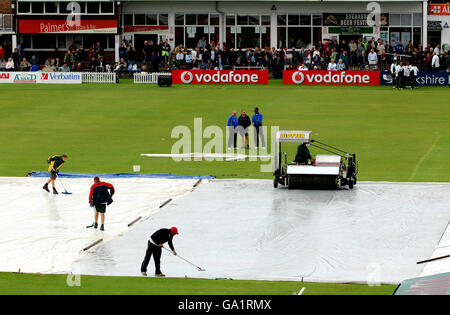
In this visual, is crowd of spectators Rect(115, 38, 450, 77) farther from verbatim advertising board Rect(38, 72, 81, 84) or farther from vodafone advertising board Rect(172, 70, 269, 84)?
verbatim advertising board Rect(38, 72, 81, 84)

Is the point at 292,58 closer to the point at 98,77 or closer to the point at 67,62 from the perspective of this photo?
the point at 98,77

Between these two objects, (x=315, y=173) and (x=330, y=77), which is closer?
(x=315, y=173)

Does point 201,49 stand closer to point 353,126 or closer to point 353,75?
point 353,75

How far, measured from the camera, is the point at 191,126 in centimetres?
4594

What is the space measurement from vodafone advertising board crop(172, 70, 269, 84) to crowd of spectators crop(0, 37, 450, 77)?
131cm

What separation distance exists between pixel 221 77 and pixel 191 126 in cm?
1942

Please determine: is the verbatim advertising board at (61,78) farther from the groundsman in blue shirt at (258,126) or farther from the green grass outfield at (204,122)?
the groundsman in blue shirt at (258,126)

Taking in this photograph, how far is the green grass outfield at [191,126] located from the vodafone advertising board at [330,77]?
1.14 m

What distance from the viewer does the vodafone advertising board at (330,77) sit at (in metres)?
62.7

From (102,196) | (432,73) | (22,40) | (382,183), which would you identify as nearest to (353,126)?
(382,183)

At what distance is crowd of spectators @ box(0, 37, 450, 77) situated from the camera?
63.8 meters

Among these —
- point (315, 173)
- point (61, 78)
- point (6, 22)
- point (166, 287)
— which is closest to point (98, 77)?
point (61, 78)

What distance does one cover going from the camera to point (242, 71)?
64562 mm

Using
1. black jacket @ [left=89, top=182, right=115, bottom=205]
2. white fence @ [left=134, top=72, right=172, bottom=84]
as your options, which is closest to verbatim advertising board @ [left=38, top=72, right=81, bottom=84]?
white fence @ [left=134, top=72, right=172, bottom=84]
